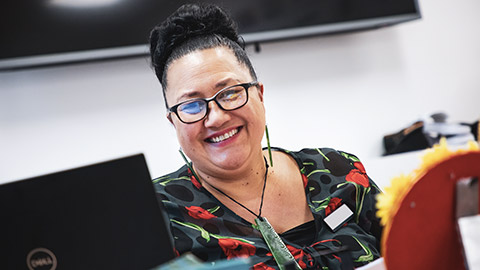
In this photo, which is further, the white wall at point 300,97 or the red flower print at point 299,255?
the white wall at point 300,97

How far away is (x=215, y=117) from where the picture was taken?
1.21m

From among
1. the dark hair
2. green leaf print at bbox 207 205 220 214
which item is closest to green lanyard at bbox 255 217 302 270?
green leaf print at bbox 207 205 220 214

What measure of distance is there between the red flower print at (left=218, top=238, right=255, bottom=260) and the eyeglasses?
314 mm

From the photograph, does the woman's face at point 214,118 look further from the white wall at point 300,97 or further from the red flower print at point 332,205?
the white wall at point 300,97

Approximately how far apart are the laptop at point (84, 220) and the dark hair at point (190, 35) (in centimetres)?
67

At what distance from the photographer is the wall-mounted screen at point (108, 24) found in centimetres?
202

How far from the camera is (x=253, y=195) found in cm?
135

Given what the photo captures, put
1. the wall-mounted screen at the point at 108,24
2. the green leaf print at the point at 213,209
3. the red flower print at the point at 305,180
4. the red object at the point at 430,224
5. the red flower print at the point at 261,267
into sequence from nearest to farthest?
the red object at the point at 430,224
the red flower print at the point at 261,267
the green leaf print at the point at 213,209
the red flower print at the point at 305,180
the wall-mounted screen at the point at 108,24

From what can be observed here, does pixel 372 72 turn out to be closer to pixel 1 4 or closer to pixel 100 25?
pixel 100 25

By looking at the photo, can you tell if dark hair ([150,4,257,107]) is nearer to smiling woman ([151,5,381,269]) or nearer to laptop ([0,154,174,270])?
smiling woman ([151,5,381,269])

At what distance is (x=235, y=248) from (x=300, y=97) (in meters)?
1.65

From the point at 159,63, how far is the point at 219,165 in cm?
35

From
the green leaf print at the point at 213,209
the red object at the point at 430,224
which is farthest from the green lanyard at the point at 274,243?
the red object at the point at 430,224

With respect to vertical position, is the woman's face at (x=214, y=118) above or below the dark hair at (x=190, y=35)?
below
